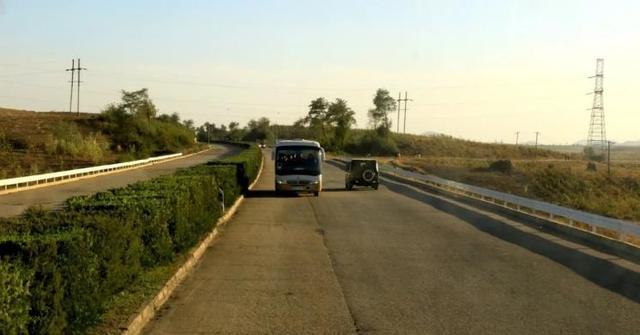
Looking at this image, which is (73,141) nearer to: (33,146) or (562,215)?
(33,146)

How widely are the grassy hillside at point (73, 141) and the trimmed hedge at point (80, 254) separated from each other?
31411 mm

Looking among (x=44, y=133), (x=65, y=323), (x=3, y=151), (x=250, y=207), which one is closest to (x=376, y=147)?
(x=44, y=133)

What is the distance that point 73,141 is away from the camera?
2817 inches

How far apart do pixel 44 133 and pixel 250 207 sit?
65896 millimetres

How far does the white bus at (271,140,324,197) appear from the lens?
3229 centimetres

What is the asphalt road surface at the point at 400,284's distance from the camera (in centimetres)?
861

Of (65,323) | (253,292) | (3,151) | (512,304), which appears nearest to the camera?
(65,323)

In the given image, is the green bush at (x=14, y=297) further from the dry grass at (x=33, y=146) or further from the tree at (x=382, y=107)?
the tree at (x=382, y=107)

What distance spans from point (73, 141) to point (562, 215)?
60.2 meters

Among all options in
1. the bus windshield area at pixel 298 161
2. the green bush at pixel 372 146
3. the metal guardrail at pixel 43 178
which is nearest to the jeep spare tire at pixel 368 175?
the bus windshield area at pixel 298 161

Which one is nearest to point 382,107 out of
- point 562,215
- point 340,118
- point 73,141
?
point 340,118

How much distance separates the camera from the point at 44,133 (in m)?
85.0

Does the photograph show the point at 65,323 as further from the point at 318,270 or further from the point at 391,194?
the point at 391,194

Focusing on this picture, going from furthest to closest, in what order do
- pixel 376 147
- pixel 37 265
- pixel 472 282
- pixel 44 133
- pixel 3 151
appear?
pixel 376 147
pixel 44 133
pixel 3 151
pixel 472 282
pixel 37 265
